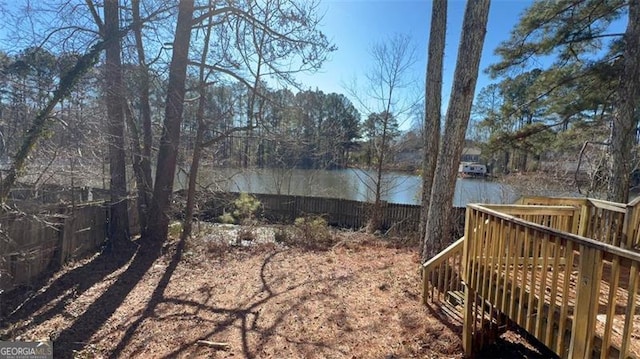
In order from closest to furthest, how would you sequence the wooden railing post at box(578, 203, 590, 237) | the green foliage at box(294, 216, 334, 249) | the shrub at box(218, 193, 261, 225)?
1. the wooden railing post at box(578, 203, 590, 237)
2. the green foliage at box(294, 216, 334, 249)
3. the shrub at box(218, 193, 261, 225)

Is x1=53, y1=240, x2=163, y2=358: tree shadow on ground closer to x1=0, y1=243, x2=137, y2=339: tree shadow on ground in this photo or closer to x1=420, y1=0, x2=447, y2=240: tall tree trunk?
x1=0, y1=243, x2=137, y2=339: tree shadow on ground

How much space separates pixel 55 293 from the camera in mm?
4410

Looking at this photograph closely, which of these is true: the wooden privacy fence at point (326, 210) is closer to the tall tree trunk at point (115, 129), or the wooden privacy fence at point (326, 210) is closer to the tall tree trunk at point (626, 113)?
the tall tree trunk at point (115, 129)

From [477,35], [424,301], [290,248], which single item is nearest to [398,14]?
[477,35]

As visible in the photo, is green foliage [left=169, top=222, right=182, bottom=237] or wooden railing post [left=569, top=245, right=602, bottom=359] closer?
wooden railing post [left=569, top=245, right=602, bottom=359]

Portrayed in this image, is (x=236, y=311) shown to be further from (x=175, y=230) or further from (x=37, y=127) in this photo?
(x=175, y=230)

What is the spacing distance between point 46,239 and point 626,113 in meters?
Answer: 9.67

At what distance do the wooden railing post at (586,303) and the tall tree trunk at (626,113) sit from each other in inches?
214

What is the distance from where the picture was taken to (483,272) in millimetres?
3107

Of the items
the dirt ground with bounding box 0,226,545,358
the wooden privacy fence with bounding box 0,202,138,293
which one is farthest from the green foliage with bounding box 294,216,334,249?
the wooden privacy fence with bounding box 0,202,138,293

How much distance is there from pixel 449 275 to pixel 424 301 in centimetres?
60

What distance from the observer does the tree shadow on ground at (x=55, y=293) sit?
377cm

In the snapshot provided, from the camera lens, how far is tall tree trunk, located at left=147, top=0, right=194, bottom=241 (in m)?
6.34

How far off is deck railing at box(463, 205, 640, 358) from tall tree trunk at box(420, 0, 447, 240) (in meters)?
2.14
